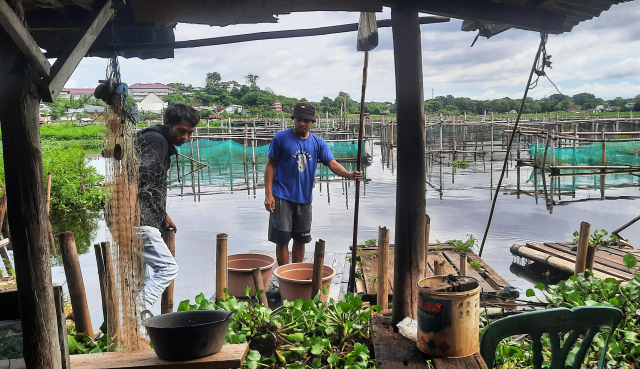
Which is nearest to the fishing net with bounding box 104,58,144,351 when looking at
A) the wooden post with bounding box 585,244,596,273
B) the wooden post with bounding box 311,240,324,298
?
the wooden post with bounding box 311,240,324,298

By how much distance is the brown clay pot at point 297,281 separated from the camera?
4027 mm

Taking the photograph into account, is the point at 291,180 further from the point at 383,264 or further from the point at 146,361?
the point at 146,361

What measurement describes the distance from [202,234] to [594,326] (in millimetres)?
7681

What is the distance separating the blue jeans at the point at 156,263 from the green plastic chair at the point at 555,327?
91.2 inches

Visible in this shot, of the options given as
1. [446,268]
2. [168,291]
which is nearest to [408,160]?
[168,291]

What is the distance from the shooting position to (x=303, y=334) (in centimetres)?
305

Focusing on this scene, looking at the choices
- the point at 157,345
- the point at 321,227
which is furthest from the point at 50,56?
the point at 321,227

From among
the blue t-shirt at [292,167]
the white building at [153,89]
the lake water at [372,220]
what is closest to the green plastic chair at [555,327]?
the blue t-shirt at [292,167]

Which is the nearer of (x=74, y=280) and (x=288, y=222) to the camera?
(x=74, y=280)

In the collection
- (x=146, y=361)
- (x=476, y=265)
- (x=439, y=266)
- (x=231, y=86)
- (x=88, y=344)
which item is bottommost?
(x=476, y=265)

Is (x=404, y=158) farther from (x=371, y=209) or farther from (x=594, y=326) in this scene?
(x=371, y=209)

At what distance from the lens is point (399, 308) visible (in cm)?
293

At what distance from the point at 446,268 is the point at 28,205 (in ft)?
15.9

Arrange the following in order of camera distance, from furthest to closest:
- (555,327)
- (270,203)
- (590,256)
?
1. (270,203)
2. (590,256)
3. (555,327)
